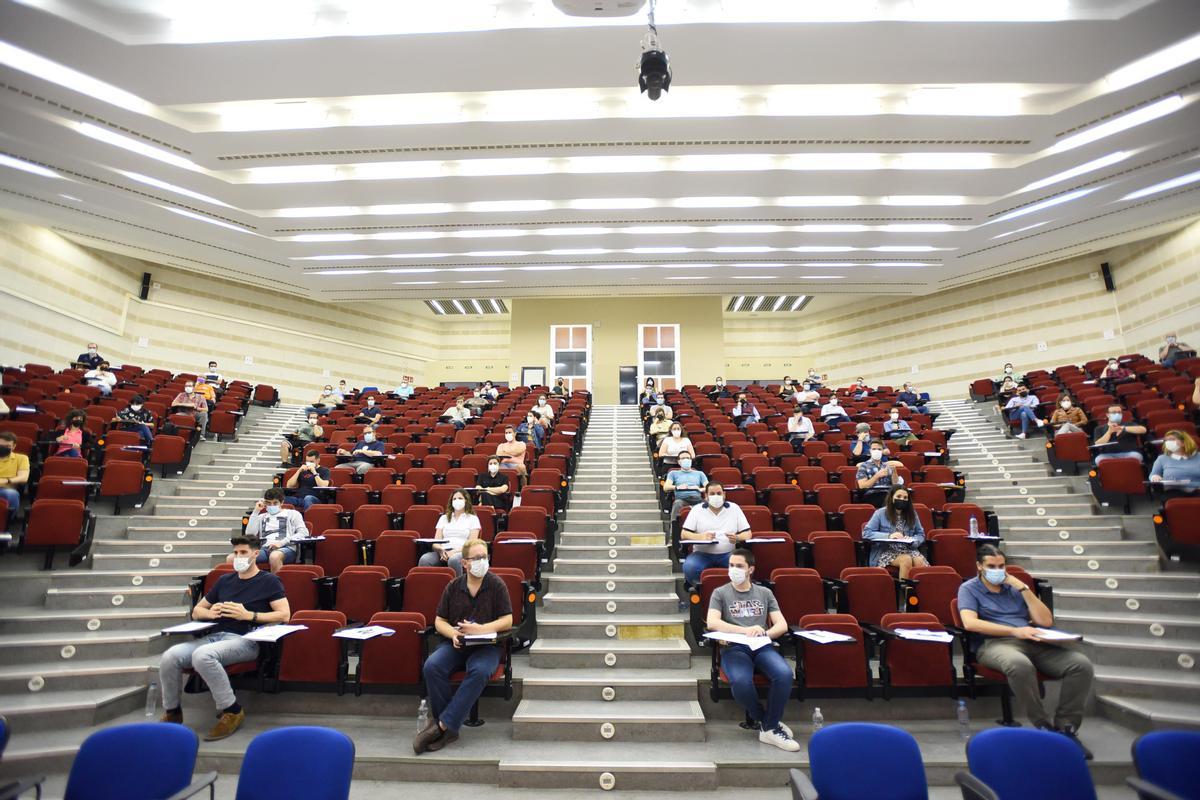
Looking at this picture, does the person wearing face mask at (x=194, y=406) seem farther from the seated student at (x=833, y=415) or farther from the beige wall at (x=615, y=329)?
the seated student at (x=833, y=415)

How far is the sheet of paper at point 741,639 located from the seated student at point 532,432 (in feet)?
15.9

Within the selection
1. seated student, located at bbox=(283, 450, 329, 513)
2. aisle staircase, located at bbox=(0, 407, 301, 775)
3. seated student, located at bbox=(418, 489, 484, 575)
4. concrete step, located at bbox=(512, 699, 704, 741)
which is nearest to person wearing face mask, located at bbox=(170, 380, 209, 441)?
aisle staircase, located at bbox=(0, 407, 301, 775)

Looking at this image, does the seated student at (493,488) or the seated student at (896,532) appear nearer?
the seated student at (896,532)

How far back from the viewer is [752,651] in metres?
3.43

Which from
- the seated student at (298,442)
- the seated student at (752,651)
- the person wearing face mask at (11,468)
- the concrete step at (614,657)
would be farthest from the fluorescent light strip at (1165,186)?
the person wearing face mask at (11,468)

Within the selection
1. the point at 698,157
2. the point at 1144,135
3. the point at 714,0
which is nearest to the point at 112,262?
the point at 698,157

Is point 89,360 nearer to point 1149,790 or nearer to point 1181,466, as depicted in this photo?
point 1149,790

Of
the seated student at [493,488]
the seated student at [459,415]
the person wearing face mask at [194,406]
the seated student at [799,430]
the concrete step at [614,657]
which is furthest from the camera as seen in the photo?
the seated student at [459,415]

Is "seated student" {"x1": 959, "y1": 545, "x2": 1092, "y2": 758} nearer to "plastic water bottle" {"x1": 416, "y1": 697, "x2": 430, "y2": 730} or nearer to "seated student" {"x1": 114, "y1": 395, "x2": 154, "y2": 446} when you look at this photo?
"plastic water bottle" {"x1": 416, "y1": 697, "x2": 430, "y2": 730}

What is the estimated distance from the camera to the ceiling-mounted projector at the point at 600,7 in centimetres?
375

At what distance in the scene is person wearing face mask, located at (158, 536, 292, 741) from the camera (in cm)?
332

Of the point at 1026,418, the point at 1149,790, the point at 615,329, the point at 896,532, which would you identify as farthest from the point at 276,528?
the point at 615,329

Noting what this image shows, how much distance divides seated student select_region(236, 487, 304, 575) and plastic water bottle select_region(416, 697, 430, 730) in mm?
1926

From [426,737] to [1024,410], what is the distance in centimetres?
871
